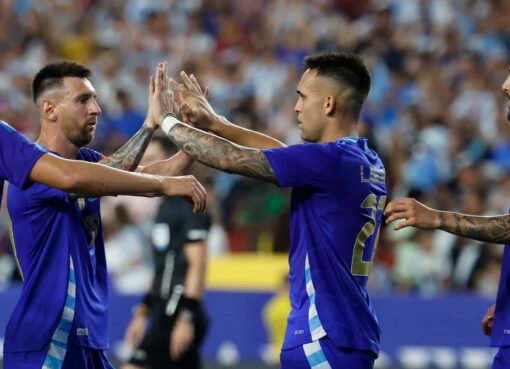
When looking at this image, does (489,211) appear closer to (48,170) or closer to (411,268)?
(411,268)

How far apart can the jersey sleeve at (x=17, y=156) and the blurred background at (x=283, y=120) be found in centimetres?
563

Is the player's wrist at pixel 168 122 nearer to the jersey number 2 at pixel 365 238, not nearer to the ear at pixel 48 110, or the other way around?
the ear at pixel 48 110

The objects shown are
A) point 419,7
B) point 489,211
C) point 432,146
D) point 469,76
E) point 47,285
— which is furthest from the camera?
point 419,7

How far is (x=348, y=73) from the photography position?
608 cm

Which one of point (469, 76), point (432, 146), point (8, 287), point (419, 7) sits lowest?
point (8, 287)

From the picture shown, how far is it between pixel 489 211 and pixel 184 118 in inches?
283

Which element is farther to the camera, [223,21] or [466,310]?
[223,21]

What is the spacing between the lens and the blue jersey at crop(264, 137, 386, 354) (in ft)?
18.8

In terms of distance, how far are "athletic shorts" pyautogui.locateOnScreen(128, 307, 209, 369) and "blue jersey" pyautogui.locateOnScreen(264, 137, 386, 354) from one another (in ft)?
11.2

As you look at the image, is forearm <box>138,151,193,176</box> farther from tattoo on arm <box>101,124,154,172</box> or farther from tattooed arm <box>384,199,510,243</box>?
tattooed arm <box>384,199,510,243</box>

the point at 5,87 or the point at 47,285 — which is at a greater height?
the point at 5,87

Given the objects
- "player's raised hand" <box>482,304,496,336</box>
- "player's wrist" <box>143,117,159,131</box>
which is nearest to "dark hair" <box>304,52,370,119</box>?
"player's wrist" <box>143,117,159,131</box>

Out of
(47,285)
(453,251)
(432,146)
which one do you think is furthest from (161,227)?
(432,146)

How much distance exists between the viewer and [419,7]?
1738 centimetres
